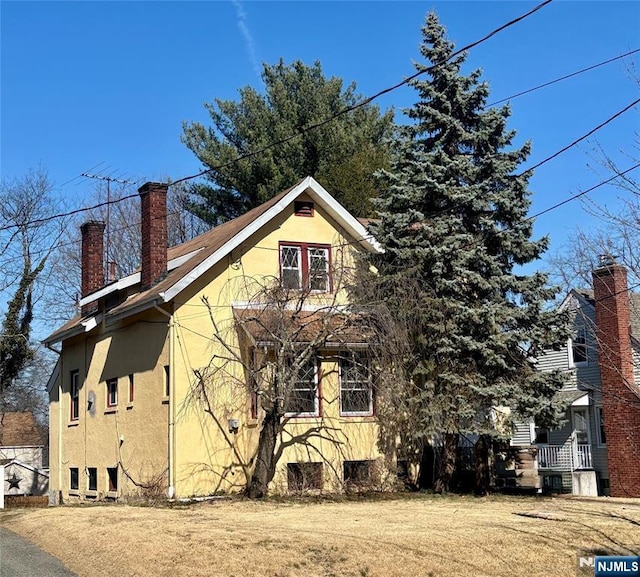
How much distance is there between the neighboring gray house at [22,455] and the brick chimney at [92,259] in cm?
624

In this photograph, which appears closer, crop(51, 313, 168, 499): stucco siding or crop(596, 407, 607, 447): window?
crop(51, 313, 168, 499): stucco siding

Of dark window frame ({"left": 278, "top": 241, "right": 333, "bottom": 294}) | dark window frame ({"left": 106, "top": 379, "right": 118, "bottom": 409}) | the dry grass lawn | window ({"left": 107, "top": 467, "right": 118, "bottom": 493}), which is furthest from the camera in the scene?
dark window frame ({"left": 106, "top": 379, "right": 118, "bottom": 409})

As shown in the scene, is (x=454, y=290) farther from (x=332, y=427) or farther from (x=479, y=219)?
(x=332, y=427)

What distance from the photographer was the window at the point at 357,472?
70.8ft

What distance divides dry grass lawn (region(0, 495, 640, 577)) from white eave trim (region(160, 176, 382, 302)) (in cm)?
558

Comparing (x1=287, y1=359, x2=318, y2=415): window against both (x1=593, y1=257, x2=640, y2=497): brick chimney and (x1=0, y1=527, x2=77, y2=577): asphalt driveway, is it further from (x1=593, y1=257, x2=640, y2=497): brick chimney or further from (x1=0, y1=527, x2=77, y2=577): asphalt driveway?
(x1=593, y1=257, x2=640, y2=497): brick chimney

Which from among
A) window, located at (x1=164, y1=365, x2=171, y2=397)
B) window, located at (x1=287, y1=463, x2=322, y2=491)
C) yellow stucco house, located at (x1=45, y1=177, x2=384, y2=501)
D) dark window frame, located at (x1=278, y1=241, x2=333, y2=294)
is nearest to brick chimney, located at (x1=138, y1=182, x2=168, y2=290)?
yellow stucco house, located at (x1=45, y1=177, x2=384, y2=501)

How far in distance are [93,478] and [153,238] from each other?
7666 millimetres

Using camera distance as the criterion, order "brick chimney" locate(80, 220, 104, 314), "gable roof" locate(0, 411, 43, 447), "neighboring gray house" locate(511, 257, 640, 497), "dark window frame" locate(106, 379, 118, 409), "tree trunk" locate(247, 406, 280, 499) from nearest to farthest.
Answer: "tree trunk" locate(247, 406, 280, 499) < "dark window frame" locate(106, 379, 118, 409) < "neighboring gray house" locate(511, 257, 640, 497) < "brick chimney" locate(80, 220, 104, 314) < "gable roof" locate(0, 411, 43, 447)

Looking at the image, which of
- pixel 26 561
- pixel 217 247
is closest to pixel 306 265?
pixel 217 247

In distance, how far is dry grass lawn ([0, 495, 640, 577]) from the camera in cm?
1121

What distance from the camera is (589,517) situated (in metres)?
15.6

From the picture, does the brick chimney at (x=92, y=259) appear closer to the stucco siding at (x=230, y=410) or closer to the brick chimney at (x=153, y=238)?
the brick chimney at (x=153, y=238)

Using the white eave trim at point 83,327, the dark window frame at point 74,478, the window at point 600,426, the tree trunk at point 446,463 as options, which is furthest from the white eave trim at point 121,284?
the window at point 600,426
